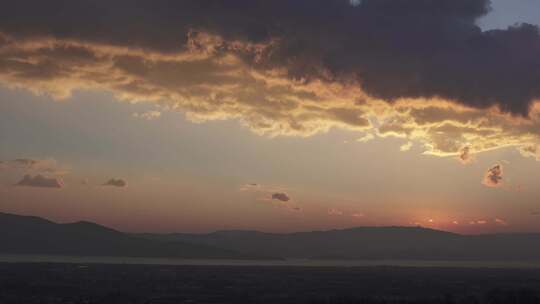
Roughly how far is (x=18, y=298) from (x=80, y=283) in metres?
32.5

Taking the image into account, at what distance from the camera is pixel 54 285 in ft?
365

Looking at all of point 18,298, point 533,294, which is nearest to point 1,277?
point 18,298

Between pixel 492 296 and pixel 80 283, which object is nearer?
pixel 492 296

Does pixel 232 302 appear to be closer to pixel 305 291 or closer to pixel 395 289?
pixel 305 291

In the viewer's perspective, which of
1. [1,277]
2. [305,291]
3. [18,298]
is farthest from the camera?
[1,277]

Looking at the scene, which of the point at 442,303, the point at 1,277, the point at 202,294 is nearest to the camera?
the point at 442,303

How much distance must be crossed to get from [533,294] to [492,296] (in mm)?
5088

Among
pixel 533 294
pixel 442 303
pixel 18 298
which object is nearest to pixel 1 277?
pixel 18 298

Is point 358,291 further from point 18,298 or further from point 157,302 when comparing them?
point 18,298

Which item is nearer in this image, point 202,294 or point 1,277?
point 202,294

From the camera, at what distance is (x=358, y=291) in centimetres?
10950

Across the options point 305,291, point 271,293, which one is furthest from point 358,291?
point 271,293

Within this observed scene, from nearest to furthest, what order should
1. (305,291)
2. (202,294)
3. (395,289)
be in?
(202,294)
(305,291)
(395,289)

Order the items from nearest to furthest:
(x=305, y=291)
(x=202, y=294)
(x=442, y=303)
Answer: (x=442, y=303)
(x=202, y=294)
(x=305, y=291)
